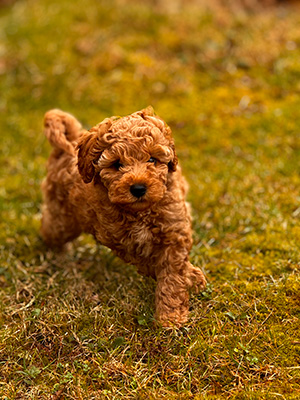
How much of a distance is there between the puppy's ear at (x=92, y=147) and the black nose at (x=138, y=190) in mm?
416

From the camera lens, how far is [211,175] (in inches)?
250

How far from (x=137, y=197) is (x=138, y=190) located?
57 mm

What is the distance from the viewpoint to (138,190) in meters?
3.39

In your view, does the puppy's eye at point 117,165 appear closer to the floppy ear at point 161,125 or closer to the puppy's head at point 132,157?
the puppy's head at point 132,157

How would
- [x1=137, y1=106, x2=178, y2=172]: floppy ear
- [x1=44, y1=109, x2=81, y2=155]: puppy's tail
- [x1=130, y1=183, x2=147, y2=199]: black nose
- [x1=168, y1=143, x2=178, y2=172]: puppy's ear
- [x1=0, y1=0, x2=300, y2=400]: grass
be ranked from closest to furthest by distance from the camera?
1. [x1=130, y1=183, x2=147, y2=199]: black nose
2. [x1=0, y1=0, x2=300, y2=400]: grass
3. [x1=137, y1=106, x2=178, y2=172]: floppy ear
4. [x1=168, y1=143, x2=178, y2=172]: puppy's ear
5. [x1=44, y1=109, x2=81, y2=155]: puppy's tail

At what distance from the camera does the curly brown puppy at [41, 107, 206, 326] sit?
346cm

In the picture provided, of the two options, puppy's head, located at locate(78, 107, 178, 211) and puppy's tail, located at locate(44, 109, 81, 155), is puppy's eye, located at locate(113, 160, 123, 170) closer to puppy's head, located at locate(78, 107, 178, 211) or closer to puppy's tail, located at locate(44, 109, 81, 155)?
puppy's head, located at locate(78, 107, 178, 211)

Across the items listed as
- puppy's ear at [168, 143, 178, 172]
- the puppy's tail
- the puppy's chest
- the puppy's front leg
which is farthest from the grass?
the puppy's tail

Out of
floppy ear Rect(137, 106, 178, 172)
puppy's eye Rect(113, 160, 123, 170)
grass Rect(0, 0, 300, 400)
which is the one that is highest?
floppy ear Rect(137, 106, 178, 172)

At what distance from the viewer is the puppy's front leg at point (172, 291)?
3.86 m

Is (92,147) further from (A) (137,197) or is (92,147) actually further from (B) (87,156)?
(A) (137,197)

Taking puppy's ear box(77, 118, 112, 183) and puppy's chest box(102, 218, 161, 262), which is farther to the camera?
puppy's chest box(102, 218, 161, 262)

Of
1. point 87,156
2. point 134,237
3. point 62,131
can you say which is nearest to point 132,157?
point 87,156

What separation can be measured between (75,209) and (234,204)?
2.06 metres
